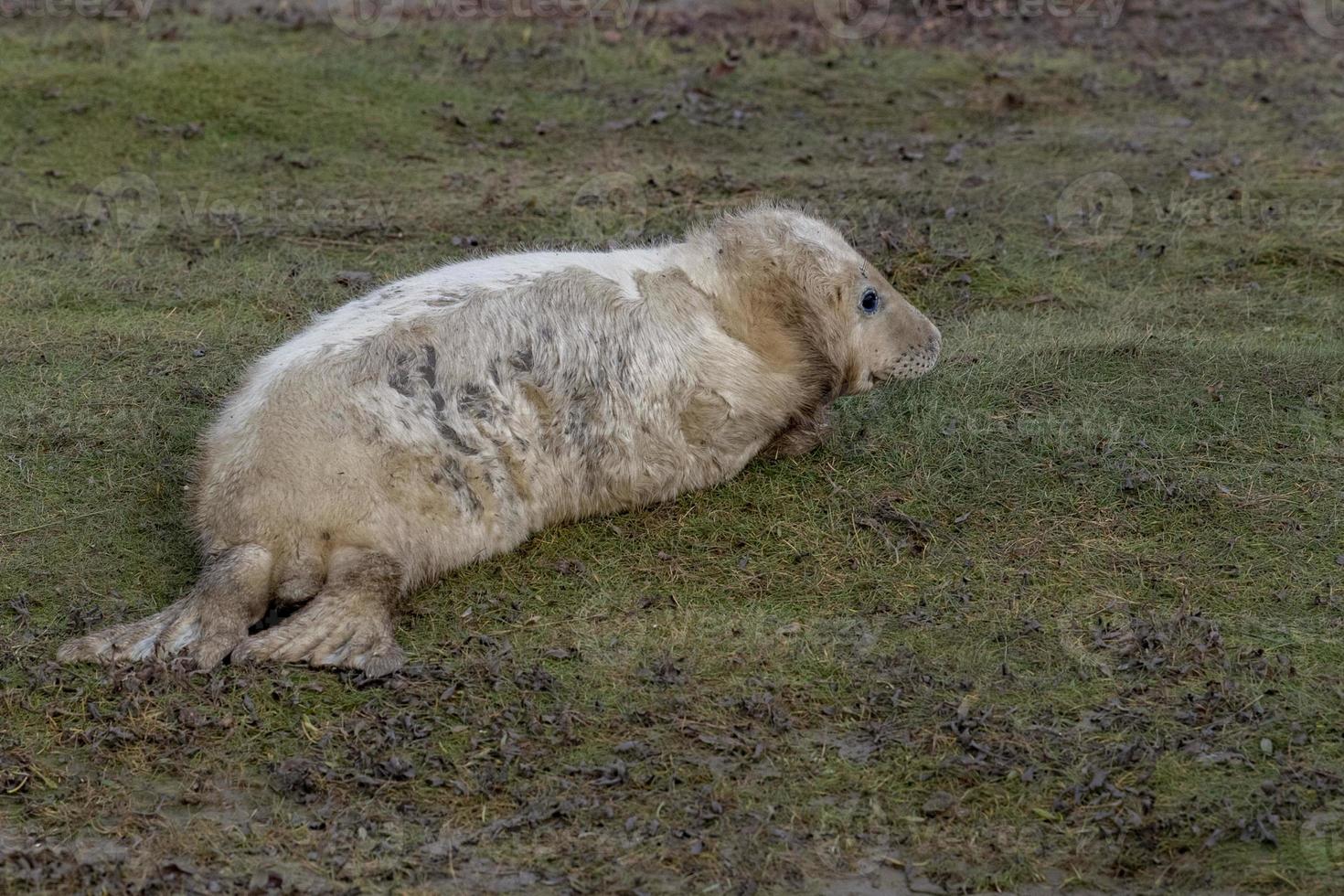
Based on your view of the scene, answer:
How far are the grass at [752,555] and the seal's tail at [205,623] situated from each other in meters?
0.12

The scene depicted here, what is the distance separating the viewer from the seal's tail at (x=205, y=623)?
467 cm

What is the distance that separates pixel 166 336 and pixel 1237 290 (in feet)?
16.8

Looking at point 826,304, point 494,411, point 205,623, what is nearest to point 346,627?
point 205,623

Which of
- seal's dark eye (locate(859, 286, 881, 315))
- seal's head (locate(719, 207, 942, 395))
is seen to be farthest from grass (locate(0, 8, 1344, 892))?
seal's dark eye (locate(859, 286, 881, 315))

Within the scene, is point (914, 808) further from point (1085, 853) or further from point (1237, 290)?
point (1237, 290)

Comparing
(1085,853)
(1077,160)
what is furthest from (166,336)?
(1077,160)

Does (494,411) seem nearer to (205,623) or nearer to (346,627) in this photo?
(346,627)

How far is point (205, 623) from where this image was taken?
4.72 meters

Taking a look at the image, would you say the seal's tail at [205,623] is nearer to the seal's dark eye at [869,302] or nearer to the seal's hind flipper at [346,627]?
the seal's hind flipper at [346,627]

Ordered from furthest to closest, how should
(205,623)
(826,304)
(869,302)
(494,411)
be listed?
(869,302) → (826,304) → (494,411) → (205,623)


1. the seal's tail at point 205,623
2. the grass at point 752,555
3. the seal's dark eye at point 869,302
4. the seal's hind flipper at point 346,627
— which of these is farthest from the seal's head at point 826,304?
the seal's tail at point 205,623

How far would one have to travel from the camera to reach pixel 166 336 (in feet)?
22.6

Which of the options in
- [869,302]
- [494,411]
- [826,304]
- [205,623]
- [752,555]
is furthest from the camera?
[869,302]

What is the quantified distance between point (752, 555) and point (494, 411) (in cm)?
105
